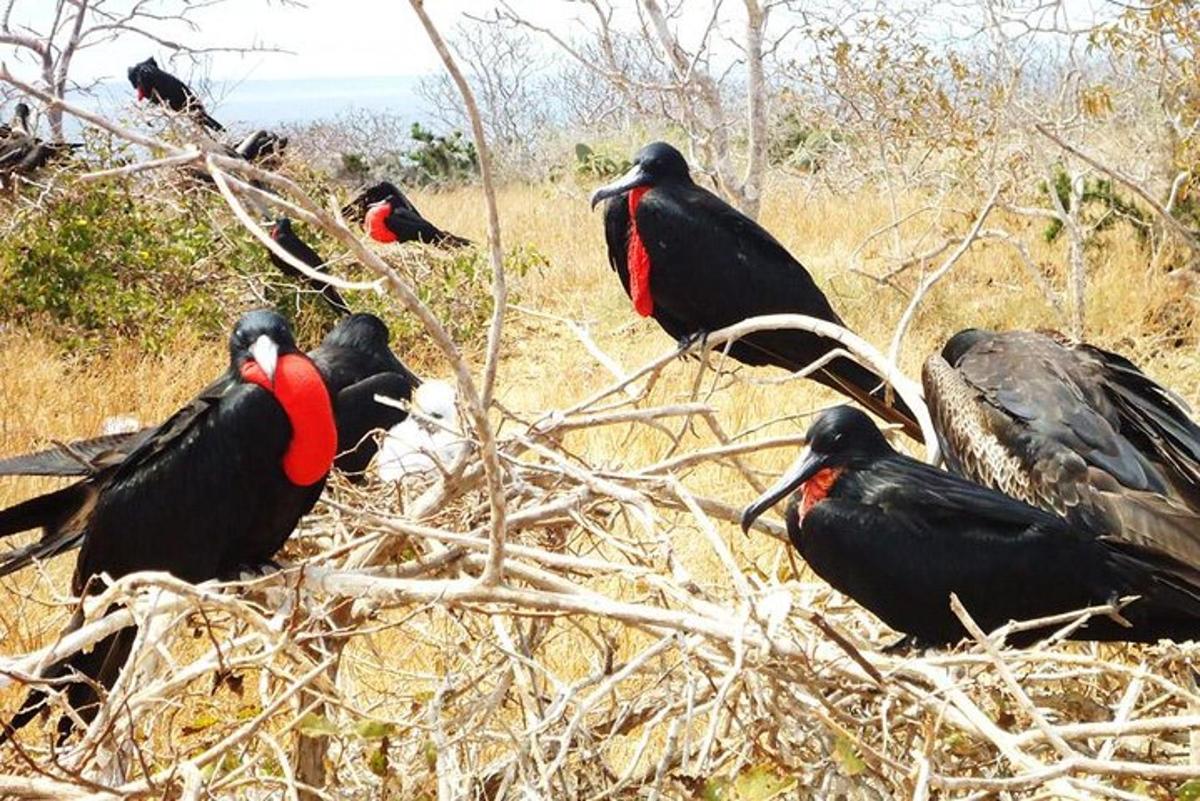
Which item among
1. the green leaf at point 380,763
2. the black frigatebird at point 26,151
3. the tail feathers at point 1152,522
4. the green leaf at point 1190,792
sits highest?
the black frigatebird at point 26,151

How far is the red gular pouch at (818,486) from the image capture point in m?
2.26

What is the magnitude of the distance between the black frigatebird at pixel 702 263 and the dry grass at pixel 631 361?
0.89ft

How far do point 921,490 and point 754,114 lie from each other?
141 inches

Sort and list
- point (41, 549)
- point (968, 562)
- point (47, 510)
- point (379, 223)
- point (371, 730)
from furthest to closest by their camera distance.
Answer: point (379, 223) → point (47, 510) → point (41, 549) → point (968, 562) → point (371, 730)

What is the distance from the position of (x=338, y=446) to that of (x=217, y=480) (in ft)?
3.42

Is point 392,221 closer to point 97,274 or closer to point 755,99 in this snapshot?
point 97,274

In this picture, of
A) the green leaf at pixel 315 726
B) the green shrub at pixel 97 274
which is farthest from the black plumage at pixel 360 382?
the green shrub at pixel 97 274

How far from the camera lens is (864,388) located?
3.27m

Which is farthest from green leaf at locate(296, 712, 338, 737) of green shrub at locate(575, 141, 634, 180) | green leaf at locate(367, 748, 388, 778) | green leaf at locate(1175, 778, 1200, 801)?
green shrub at locate(575, 141, 634, 180)

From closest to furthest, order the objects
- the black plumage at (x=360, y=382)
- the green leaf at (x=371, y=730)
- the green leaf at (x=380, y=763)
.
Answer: the green leaf at (x=371, y=730), the green leaf at (x=380, y=763), the black plumage at (x=360, y=382)

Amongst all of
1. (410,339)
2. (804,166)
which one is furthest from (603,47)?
(804,166)

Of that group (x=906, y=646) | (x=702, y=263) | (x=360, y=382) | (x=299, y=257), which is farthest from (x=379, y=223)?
(x=906, y=646)

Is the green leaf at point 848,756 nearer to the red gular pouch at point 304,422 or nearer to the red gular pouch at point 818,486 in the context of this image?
the red gular pouch at point 818,486

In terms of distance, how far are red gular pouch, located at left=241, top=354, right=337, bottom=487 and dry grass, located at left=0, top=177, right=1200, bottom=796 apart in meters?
0.49
